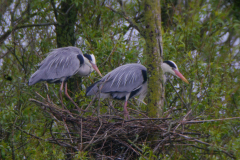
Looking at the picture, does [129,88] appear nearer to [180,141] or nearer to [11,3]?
[180,141]

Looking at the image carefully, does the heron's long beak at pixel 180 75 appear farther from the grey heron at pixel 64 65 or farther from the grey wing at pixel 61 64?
the grey wing at pixel 61 64

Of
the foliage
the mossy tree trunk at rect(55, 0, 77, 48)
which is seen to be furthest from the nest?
the mossy tree trunk at rect(55, 0, 77, 48)

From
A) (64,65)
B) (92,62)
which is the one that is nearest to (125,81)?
(92,62)

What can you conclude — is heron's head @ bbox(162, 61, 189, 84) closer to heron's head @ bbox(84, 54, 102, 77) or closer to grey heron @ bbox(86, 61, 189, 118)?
grey heron @ bbox(86, 61, 189, 118)

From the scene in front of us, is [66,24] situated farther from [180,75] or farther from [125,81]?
[180,75]

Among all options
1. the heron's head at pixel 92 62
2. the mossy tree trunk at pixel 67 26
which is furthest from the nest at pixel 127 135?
the mossy tree trunk at pixel 67 26

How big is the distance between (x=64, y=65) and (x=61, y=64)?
6 cm

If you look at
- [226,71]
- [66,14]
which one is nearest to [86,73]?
[66,14]

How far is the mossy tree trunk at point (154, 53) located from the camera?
332 cm

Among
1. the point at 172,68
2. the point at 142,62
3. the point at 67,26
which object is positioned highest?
the point at 67,26

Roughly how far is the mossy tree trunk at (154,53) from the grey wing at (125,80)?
4.42 ft

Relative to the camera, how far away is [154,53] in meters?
3.34

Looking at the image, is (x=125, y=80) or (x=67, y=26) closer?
(x=125, y=80)

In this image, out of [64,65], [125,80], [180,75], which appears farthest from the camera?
[64,65]
